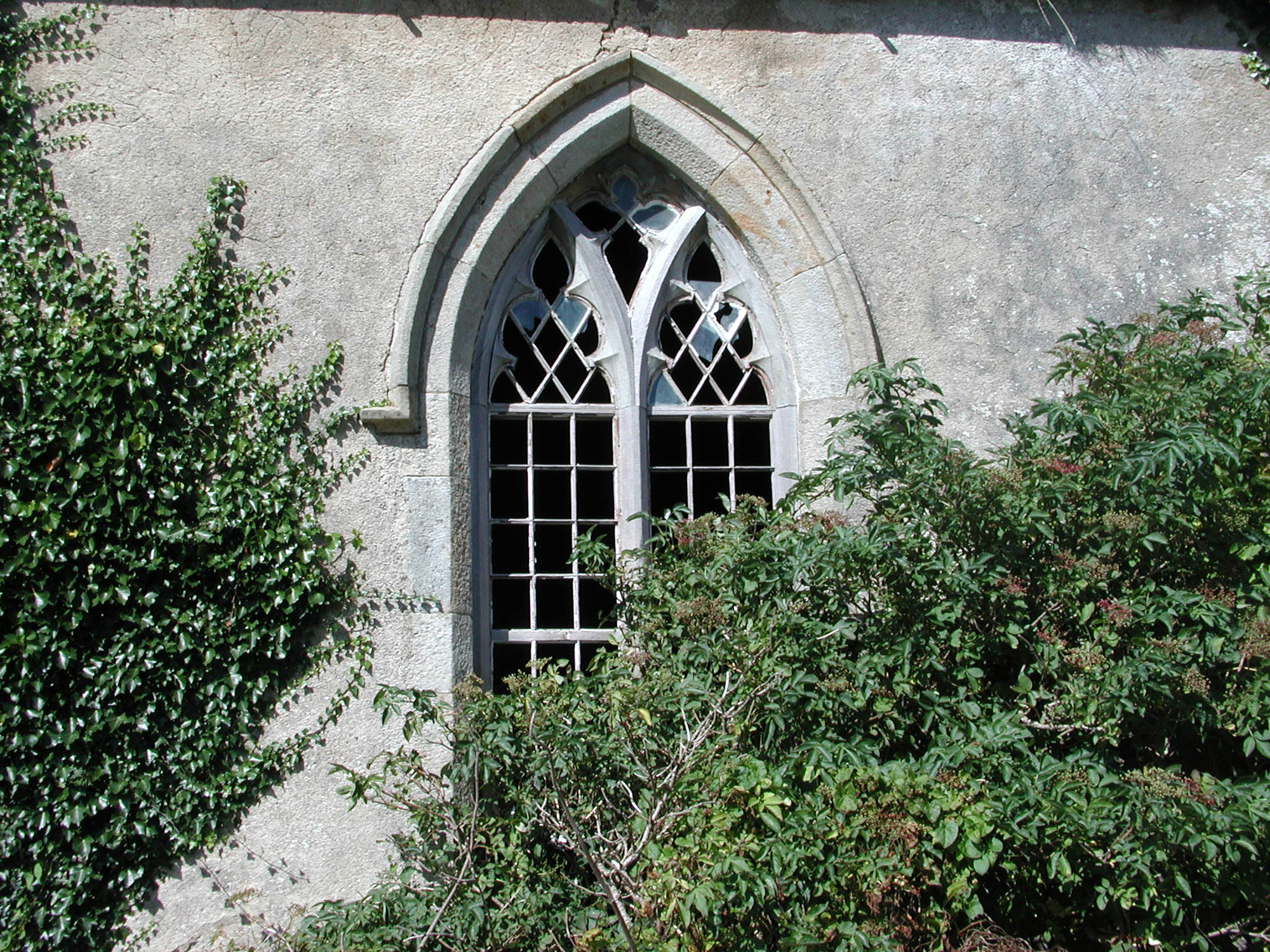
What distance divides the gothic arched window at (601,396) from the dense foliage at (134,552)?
0.78m

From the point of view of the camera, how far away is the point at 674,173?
562 cm

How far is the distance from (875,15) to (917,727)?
135 inches

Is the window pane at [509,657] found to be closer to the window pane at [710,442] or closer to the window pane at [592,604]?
the window pane at [592,604]

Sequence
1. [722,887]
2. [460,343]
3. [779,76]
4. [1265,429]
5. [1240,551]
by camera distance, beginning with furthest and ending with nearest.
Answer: [779,76] → [460,343] → [1265,429] → [1240,551] → [722,887]

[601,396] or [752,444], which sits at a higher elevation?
[601,396]

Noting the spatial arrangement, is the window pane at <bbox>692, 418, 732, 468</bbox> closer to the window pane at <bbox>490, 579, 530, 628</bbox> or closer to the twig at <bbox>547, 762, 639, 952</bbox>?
the window pane at <bbox>490, 579, 530, 628</bbox>

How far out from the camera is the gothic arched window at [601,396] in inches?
207

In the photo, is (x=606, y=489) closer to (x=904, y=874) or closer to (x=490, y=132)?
(x=490, y=132)

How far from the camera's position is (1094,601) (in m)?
4.29

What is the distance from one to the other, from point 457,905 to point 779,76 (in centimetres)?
394

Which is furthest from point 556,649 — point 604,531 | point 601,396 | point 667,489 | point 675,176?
point 675,176

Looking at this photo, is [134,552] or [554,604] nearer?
[134,552]

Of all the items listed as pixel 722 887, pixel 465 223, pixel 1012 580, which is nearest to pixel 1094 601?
pixel 1012 580

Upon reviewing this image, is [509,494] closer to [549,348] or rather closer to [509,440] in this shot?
[509,440]
